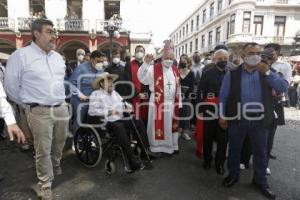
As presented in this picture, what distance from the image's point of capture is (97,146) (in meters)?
3.57

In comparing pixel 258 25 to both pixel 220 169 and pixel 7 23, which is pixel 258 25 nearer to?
Answer: pixel 7 23

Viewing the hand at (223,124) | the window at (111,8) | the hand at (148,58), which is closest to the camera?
the hand at (223,124)

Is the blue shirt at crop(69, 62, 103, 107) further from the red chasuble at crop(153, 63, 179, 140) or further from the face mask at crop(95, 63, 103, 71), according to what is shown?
the red chasuble at crop(153, 63, 179, 140)

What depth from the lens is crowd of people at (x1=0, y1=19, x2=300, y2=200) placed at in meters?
2.75

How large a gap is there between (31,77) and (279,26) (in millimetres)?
27593

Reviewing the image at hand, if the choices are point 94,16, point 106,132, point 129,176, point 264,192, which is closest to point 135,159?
point 129,176

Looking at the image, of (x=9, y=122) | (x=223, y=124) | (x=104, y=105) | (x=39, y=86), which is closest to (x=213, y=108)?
(x=223, y=124)

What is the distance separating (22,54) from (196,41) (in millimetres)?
36608

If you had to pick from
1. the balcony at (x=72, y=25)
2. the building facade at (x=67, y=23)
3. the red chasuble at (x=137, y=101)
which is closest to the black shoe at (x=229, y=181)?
the red chasuble at (x=137, y=101)

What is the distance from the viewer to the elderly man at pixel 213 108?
11.7 ft

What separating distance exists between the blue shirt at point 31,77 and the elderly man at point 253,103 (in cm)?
216

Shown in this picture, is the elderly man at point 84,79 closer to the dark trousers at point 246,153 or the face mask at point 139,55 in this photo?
the face mask at point 139,55

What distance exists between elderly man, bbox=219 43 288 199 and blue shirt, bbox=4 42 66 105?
216cm

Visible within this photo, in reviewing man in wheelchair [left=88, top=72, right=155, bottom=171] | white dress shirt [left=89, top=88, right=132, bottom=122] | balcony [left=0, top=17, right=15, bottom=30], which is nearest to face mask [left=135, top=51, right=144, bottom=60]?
man in wheelchair [left=88, top=72, right=155, bottom=171]
